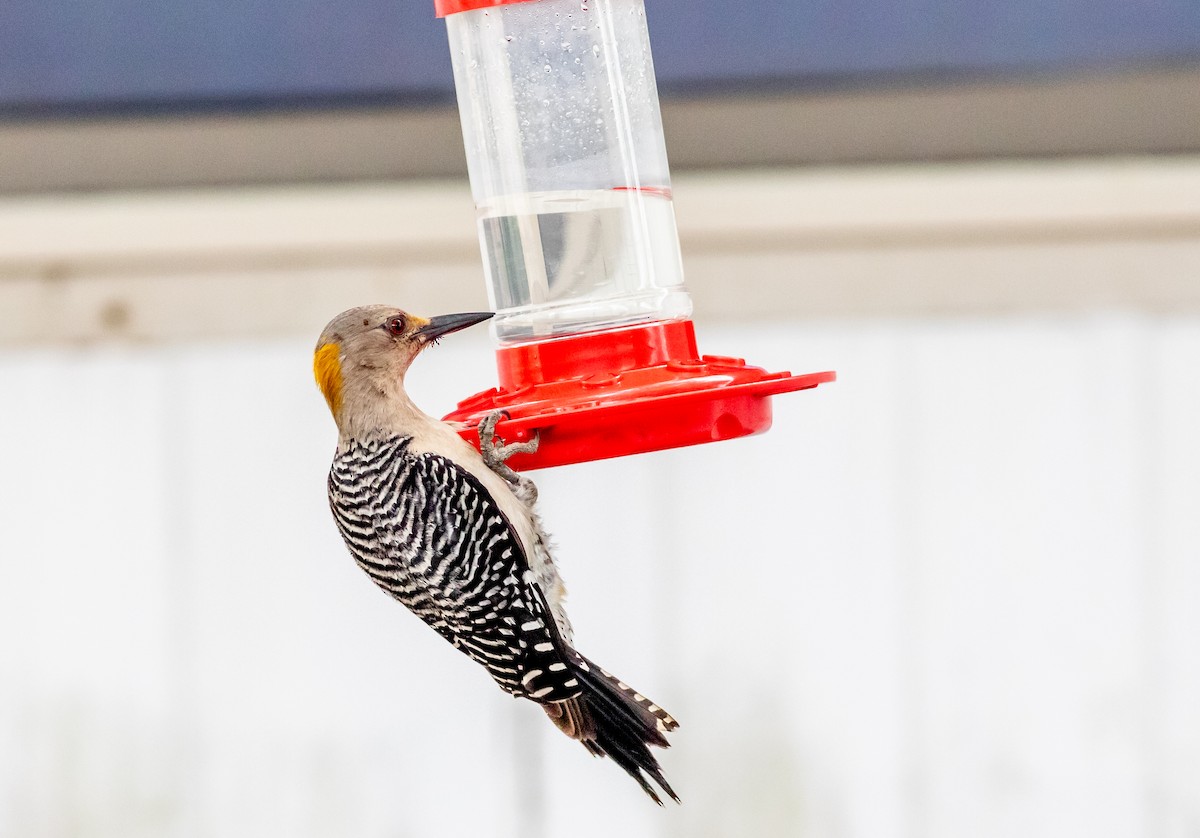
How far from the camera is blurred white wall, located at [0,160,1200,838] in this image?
2154 millimetres

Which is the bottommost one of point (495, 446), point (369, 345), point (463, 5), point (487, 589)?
point (487, 589)

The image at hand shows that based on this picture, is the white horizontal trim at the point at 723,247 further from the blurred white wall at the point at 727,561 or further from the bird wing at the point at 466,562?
the bird wing at the point at 466,562

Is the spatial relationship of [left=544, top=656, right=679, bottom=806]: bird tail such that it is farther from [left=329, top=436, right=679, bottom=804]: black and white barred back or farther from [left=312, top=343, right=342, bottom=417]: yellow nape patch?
[left=312, top=343, right=342, bottom=417]: yellow nape patch

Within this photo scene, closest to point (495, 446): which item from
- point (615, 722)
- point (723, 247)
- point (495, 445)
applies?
point (495, 445)

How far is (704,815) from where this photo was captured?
2.29 metres

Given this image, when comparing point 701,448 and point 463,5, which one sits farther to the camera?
point 701,448

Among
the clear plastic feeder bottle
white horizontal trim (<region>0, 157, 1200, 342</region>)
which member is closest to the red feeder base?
the clear plastic feeder bottle

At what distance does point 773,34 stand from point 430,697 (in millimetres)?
1238

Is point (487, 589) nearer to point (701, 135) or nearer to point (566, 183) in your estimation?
point (566, 183)

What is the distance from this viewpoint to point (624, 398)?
104 centimetres

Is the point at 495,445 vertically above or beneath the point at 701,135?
beneath

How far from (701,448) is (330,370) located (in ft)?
2.98

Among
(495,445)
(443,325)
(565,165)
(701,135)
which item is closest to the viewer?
(495,445)

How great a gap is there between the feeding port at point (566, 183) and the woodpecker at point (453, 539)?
13 cm
